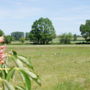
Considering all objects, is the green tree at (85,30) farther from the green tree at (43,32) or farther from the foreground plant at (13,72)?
the foreground plant at (13,72)

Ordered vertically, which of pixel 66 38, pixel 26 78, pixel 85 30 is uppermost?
pixel 85 30

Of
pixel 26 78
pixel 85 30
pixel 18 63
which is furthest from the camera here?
pixel 85 30

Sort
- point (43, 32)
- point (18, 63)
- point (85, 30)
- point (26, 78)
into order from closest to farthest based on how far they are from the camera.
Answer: point (26, 78)
point (18, 63)
point (43, 32)
point (85, 30)

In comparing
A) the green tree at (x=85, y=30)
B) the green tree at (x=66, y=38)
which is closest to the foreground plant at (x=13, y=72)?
the green tree at (x=66, y=38)

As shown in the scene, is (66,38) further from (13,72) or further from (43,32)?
(13,72)

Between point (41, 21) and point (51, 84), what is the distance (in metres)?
73.7

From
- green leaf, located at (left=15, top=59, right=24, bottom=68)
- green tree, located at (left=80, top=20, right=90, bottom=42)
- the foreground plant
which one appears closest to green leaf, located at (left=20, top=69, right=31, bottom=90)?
the foreground plant

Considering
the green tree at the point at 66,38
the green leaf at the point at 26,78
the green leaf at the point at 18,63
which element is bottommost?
the green tree at the point at 66,38

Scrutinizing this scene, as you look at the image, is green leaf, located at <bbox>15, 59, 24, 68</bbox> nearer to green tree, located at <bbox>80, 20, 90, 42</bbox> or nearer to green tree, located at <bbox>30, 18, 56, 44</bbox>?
green tree, located at <bbox>30, 18, 56, 44</bbox>

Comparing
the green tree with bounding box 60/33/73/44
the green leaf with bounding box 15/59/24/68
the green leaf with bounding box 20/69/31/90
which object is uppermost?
the green leaf with bounding box 15/59/24/68

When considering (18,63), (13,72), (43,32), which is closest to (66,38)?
(43,32)

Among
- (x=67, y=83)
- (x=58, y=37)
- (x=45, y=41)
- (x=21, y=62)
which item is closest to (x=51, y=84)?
(x=67, y=83)

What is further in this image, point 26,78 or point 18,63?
point 18,63

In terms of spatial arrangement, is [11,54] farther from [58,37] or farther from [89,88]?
[58,37]
